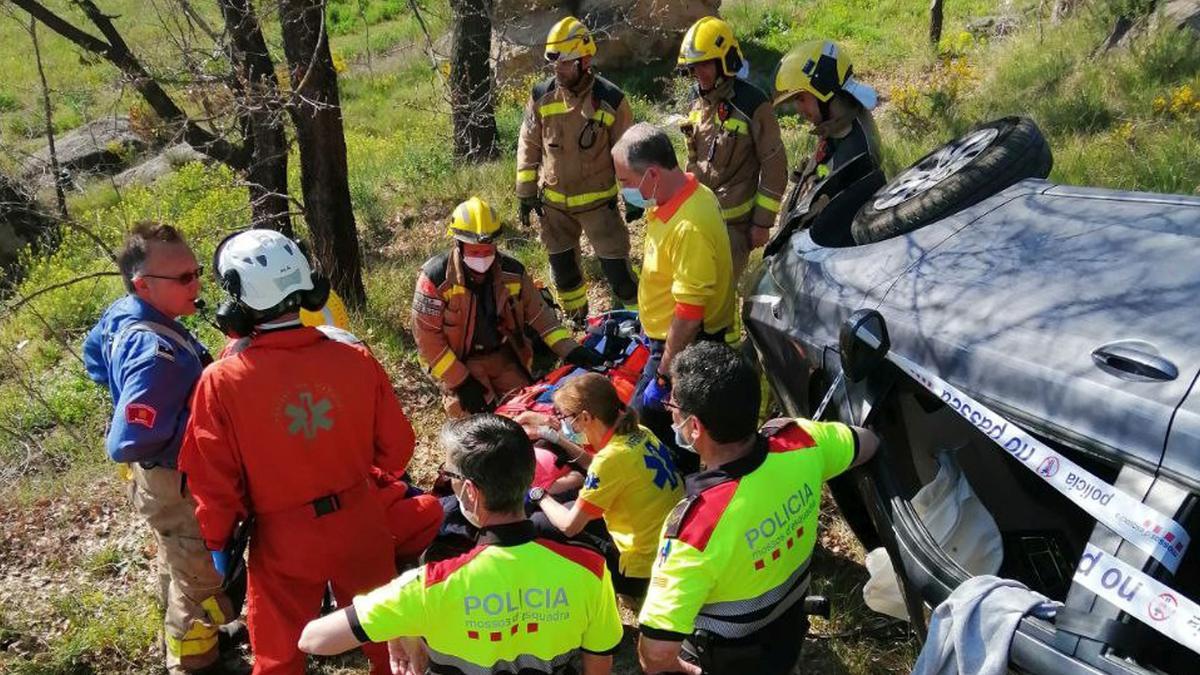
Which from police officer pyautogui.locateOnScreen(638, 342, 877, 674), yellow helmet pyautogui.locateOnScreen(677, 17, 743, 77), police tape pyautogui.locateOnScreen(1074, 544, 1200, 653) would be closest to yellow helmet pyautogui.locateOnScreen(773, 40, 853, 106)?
Answer: yellow helmet pyautogui.locateOnScreen(677, 17, 743, 77)

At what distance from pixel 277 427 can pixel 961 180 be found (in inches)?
100

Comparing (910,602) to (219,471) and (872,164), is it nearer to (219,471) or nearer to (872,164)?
(219,471)

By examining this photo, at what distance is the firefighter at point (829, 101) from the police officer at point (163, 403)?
3079mm

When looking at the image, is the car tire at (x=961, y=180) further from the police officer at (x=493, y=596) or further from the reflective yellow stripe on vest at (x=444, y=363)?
the reflective yellow stripe on vest at (x=444, y=363)

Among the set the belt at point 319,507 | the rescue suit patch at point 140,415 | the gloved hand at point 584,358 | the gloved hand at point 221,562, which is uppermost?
the rescue suit patch at point 140,415

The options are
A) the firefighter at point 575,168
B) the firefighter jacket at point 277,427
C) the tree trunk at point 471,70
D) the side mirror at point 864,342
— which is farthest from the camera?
the tree trunk at point 471,70

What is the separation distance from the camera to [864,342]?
2875 mm

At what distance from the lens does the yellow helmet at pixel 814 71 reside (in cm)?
496

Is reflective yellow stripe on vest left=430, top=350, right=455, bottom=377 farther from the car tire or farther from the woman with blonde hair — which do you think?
the car tire

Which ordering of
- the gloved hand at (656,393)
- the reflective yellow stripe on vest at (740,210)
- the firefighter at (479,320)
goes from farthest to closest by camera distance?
the reflective yellow stripe on vest at (740,210)
the firefighter at (479,320)
the gloved hand at (656,393)

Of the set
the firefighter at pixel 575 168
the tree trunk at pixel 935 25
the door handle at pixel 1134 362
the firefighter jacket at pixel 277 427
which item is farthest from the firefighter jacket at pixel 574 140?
the tree trunk at pixel 935 25

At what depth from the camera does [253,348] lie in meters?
3.19

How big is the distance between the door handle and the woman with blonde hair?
5.61ft

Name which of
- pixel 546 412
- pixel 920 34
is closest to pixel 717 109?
pixel 546 412
